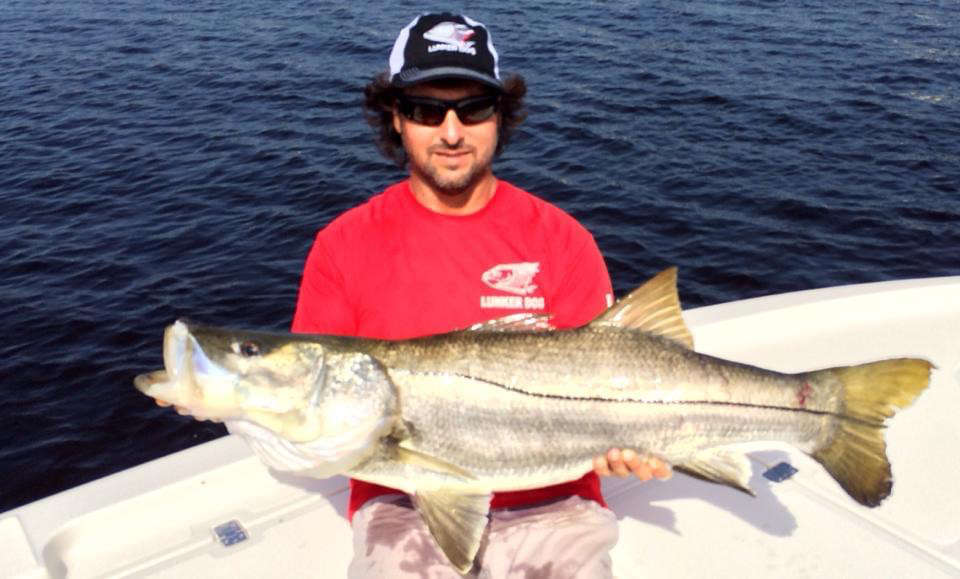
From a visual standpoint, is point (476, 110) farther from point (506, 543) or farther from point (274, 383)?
point (506, 543)

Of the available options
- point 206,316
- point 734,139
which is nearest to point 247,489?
point 206,316

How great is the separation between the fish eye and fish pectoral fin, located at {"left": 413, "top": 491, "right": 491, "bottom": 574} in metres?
0.85

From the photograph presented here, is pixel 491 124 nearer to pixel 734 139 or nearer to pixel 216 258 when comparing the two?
pixel 216 258

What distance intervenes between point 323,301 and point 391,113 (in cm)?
148

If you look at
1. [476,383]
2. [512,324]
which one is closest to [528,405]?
[476,383]

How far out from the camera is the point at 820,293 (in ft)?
21.8

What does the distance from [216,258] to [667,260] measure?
5.78 meters

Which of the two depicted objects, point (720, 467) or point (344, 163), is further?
point (344, 163)

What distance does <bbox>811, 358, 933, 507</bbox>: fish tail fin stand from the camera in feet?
12.1

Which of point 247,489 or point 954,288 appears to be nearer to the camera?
point 247,489

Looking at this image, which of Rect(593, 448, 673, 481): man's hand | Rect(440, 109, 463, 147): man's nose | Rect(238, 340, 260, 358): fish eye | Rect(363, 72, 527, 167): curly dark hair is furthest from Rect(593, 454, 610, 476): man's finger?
Rect(363, 72, 527, 167): curly dark hair

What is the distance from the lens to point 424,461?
3480 mm

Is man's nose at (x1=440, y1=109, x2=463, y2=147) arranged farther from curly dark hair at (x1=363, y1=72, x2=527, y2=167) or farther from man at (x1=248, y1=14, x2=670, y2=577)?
curly dark hair at (x1=363, y1=72, x2=527, y2=167)

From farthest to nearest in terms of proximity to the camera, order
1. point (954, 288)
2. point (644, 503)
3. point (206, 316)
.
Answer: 1. point (206, 316)
2. point (954, 288)
3. point (644, 503)
